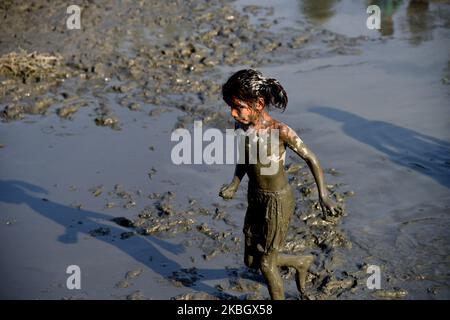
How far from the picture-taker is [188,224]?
17.6 ft

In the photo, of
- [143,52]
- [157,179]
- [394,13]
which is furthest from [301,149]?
[394,13]

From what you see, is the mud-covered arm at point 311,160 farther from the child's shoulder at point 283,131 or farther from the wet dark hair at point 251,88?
the wet dark hair at point 251,88

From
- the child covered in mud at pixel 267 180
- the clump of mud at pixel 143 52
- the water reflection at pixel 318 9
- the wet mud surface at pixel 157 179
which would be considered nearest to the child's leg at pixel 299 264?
the child covered in mud at pixel 267 180

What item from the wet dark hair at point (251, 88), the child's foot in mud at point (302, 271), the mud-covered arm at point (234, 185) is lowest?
the child's foot in mud at point (302, 271)

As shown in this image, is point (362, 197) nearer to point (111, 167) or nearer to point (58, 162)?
point (111, 167)

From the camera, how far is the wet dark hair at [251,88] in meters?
3.71

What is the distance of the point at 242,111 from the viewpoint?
12.5 ft

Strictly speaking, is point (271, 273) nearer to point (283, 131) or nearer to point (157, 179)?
point (283, 131)

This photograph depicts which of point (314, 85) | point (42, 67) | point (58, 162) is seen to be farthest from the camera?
point (42, 67)

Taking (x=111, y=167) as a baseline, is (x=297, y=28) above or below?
above
